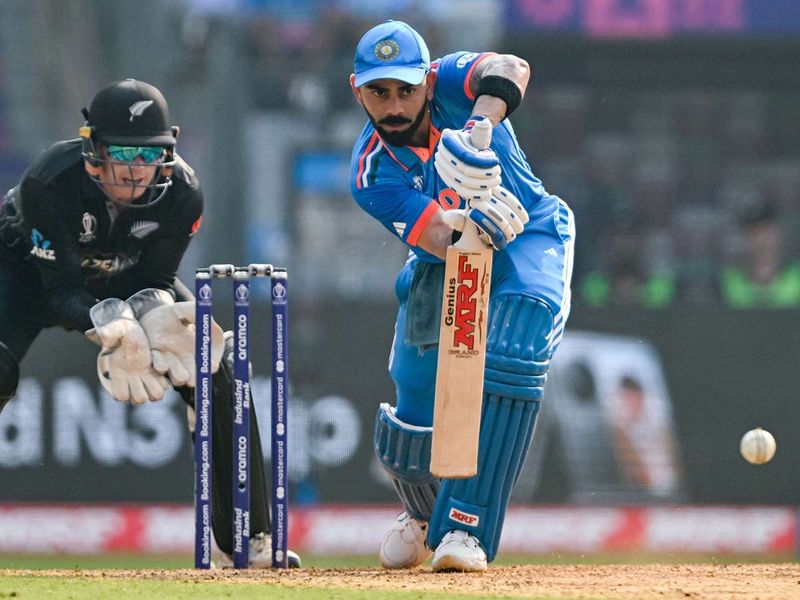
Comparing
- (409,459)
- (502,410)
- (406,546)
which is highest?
(502,410)

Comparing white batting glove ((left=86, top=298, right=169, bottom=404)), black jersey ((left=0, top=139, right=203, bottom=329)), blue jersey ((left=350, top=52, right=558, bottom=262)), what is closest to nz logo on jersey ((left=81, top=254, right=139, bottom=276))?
black jersey ((left=0, top=139, right=203, bottom=329))

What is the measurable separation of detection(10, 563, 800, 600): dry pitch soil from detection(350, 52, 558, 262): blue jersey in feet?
3.24

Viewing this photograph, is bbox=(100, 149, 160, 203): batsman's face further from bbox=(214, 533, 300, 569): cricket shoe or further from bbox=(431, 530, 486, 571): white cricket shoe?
bbox=(431, 530, 486, 571): white cricket shoe

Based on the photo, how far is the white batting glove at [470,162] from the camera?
13.6ft

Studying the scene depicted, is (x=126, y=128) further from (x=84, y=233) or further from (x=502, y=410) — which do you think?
(x=502, y=410)

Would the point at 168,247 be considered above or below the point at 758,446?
above

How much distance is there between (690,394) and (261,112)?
2809 millimetres

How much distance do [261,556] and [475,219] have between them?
4.40 ft

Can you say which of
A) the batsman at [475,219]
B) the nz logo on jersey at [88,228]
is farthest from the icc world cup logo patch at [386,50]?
the nz logo on jersey at [88,228]

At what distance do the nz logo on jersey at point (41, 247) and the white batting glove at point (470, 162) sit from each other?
134cm

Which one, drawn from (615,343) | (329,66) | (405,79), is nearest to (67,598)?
(405,79)

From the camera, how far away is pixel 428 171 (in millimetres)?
4633

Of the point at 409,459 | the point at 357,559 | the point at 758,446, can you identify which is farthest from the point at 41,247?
the point at 357,559

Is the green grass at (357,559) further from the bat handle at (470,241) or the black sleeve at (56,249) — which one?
the bat handle at (470,241)
